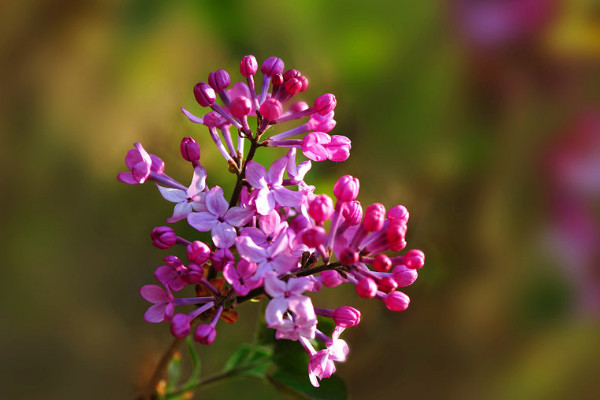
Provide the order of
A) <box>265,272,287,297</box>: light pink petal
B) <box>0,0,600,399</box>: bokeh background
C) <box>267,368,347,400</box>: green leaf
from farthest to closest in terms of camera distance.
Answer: <box>0,0,600,399</box>: bokeh background, <box>267,368,347,400</box>: green leaf, <box>265,272,287,297</box>: light pink petal

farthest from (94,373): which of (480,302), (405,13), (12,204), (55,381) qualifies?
(405,13)

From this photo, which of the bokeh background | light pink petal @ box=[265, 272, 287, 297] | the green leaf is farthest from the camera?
the bokeh background

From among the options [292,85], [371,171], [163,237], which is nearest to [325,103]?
[292,85]

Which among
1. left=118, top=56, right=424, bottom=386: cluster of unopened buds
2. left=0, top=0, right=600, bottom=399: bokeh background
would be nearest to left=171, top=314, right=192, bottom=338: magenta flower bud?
left=118, top=56, right=424, bottom=386: cluster of unopened buds

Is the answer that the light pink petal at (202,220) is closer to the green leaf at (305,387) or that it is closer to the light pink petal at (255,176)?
the light pink petal at (255,176)

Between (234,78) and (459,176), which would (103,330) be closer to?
(234,78)

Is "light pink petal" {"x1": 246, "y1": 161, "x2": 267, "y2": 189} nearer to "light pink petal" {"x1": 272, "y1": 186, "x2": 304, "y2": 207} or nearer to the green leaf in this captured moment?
"light pink petal" {"x1": 272, "y1": 186, "x2": 304, "y2": 207}
